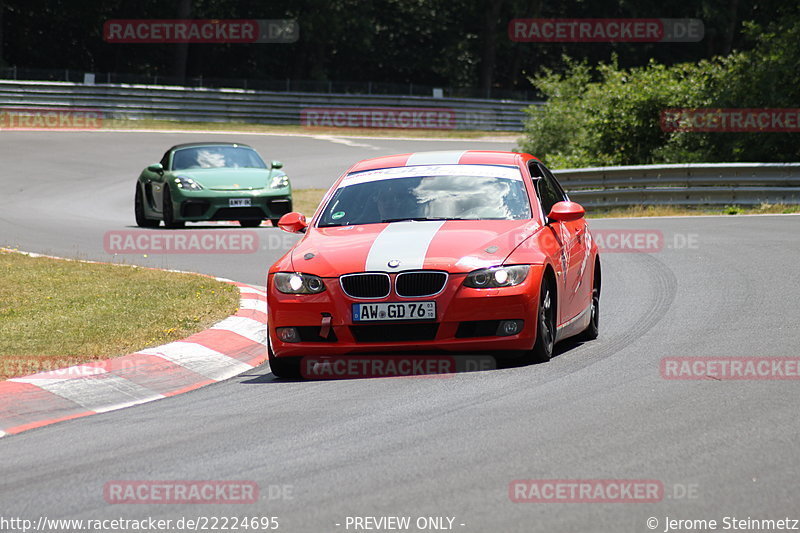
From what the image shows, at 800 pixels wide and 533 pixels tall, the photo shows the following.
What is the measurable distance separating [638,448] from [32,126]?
142 ft

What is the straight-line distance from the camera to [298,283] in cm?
820

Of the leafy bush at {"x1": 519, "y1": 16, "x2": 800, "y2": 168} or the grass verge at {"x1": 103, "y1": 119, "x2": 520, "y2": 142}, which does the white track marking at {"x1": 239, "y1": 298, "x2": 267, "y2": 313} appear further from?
the grass verge at {"x1": 103, "y1": 119, "x2": 520, "y2": 142}

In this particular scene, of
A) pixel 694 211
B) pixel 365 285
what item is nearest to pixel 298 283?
pixel 365 285

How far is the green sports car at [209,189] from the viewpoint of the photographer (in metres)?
19.8

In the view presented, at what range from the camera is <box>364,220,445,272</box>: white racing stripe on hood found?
26.3ft

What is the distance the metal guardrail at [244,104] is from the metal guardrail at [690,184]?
29.5m

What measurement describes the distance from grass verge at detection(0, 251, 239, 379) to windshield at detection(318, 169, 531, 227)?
1.58 metres
